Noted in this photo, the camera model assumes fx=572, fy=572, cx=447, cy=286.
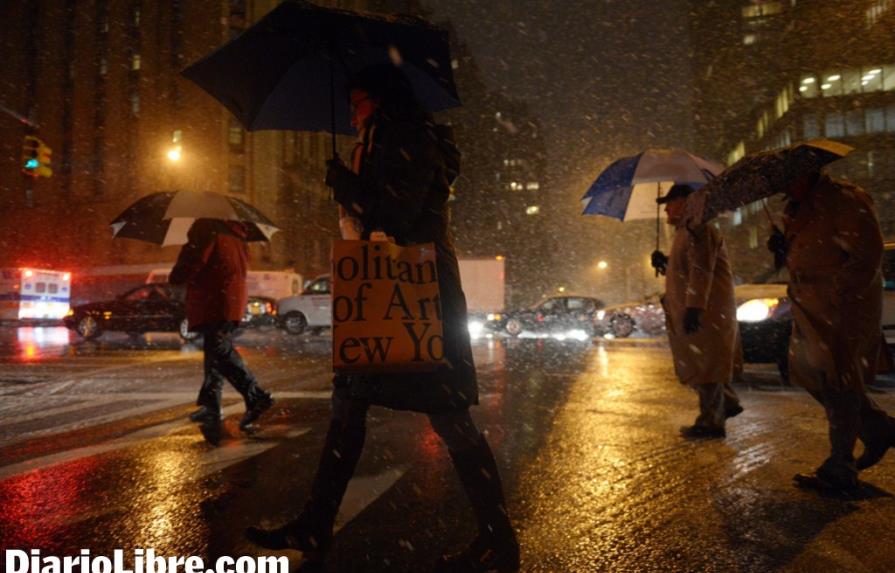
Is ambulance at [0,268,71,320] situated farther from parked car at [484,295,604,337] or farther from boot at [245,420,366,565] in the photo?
boot at [245,420,366,565]

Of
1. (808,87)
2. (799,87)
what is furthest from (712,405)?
(799,87)

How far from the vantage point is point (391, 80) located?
235 cm

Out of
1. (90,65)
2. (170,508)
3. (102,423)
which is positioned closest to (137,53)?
(90,65)

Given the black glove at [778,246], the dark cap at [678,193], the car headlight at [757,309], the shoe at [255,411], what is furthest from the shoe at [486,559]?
the car headlight at [757,309]

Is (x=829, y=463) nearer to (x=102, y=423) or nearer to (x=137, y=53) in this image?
(x=102, y=423)

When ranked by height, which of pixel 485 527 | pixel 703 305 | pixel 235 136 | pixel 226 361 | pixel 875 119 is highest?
pixel 875 119

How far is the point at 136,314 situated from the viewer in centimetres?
→ 1623

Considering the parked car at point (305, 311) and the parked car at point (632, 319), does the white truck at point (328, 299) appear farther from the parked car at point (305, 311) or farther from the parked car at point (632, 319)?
the parked car at point (632, 319)

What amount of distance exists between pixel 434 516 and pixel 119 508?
165 cm

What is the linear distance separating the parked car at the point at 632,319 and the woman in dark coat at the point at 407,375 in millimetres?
15380

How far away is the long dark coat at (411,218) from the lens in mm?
2168

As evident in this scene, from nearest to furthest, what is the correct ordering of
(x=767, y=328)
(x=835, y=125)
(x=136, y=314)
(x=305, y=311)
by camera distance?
(x=767, y=328)
(x=136, y=314)
(x=305, y=311)
(x=835, y=125)

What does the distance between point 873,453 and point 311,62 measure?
153 inches

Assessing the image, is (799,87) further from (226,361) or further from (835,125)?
(226,361)
